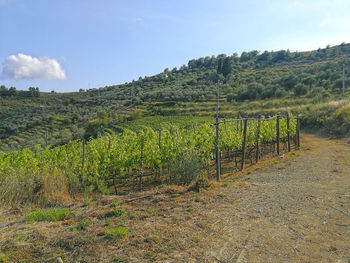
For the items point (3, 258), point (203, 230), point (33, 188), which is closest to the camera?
point (3, 258)

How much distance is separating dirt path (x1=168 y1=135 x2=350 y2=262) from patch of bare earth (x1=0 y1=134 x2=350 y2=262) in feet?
0.04

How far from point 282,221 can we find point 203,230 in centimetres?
144

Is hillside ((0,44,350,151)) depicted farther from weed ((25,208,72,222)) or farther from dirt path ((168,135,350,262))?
weed ((25,208,72,222))

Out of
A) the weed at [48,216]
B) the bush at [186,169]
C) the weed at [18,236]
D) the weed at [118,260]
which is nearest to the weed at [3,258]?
the weed at [18,236]

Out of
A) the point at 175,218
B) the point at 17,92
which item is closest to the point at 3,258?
the point at 175,218

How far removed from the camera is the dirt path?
10.6 feet

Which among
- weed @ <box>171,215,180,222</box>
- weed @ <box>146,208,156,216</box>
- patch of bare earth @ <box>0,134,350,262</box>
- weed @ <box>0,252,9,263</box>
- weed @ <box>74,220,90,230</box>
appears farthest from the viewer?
weed @ <box>146,208,156,216</box>

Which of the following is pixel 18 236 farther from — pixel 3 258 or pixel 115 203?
pixel 115 203

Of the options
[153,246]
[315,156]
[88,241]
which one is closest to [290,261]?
[153,246]

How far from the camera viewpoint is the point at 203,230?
385cm

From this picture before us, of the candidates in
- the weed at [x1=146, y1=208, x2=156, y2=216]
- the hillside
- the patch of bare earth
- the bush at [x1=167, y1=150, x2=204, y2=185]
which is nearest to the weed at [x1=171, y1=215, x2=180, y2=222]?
the patch of bare earth

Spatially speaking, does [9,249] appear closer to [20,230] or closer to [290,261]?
[20,230]

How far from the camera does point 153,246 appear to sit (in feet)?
11.0

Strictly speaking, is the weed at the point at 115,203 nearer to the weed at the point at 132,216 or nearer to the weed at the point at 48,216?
the weed at the point at 132,216
